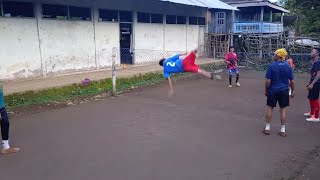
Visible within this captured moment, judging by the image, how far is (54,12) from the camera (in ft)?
44.1

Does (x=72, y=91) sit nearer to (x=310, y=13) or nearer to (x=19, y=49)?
(x=19, y=49)

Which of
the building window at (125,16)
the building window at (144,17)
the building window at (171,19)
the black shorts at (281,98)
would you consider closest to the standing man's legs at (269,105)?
the black shorts at (281,98)

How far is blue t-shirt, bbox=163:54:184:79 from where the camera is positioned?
838 centimetres

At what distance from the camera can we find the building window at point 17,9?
11.8 metres

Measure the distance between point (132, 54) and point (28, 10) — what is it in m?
6.27

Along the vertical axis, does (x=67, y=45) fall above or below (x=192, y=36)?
below

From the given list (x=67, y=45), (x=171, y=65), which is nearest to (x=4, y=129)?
(x=171, y=65)

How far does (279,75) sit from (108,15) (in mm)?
10941

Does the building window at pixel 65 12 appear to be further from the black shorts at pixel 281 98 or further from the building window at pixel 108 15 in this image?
the black shorts at pixel 281 98

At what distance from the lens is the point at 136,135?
22.1 ft

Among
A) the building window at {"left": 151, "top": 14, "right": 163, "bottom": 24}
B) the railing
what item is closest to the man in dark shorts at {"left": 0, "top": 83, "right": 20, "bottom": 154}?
the building window at {"left": 151, "top": 14, "right": 163, "bottom": 24}

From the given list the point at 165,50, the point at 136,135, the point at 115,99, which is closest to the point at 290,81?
the point at 136,135

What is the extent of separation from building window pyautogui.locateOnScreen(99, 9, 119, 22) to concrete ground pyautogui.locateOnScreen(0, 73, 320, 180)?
260 inches

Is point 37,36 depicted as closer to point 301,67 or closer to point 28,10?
point 28,10
